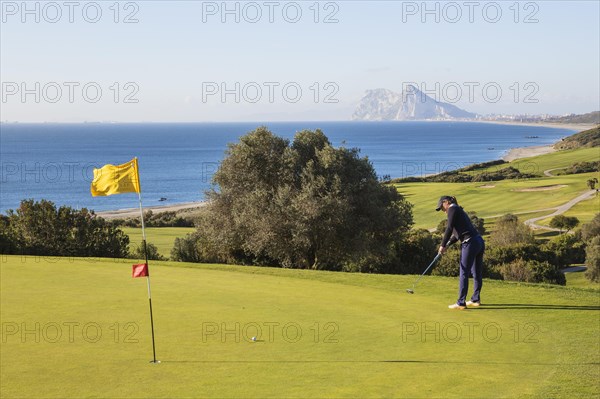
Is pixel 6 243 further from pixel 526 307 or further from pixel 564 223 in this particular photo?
pixel 564 223

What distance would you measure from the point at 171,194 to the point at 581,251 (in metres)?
72.5

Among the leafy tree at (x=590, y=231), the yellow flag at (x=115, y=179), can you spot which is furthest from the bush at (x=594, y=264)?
the yellow flag at (x=115, y=179)

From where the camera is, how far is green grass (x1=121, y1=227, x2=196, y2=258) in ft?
154

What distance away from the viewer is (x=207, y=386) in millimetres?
8352

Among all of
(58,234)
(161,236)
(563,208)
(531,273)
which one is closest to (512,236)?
(531,273)

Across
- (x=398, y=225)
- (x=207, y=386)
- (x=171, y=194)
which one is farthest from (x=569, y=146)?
(x=207, y=386)

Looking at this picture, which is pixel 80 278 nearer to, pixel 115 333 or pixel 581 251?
pixel 115 333

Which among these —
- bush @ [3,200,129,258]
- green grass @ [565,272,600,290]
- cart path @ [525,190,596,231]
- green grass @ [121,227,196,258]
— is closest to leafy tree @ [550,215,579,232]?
cart path @ [525,190,596,231]

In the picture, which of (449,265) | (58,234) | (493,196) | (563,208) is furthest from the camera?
(493,196)

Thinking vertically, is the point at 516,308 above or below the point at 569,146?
below

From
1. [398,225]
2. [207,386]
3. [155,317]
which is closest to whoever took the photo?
[207,386]

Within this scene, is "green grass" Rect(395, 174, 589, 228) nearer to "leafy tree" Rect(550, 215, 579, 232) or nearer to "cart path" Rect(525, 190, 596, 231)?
"cart path" Rect(525, 190, 596, 231)

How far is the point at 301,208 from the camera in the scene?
28172mm

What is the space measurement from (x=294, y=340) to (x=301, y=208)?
17771 millimetres
